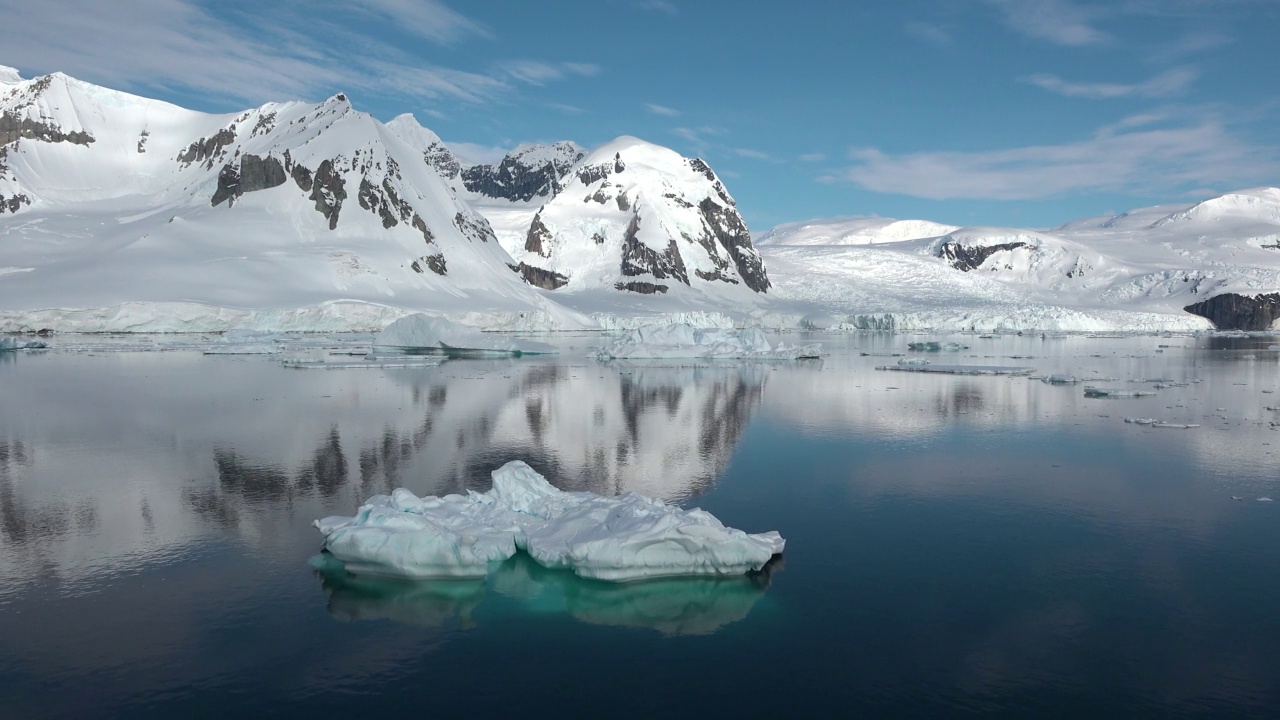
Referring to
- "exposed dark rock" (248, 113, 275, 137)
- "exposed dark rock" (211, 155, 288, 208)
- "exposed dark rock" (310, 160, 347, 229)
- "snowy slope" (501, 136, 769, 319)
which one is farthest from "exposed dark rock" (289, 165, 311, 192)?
"snowy slope" (501, 136, 769, 319)

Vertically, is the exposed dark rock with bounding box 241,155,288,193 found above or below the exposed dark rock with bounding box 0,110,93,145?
below

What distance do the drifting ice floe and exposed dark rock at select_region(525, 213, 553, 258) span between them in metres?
64.8

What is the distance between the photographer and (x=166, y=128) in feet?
319

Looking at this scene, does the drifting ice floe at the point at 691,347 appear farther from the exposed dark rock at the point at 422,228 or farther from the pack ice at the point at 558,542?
the exposed dark rock at the point at 422,228

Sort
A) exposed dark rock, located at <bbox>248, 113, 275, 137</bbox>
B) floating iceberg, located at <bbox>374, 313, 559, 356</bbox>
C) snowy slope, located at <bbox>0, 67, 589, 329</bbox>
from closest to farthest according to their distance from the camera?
floating iceberg, located at <bbox>374, 313, 559, 356</bbox>
snowy slope, located at <bbox>0, 67, 589, 329</bbox>
exposed dark rock, located at <bbox>248, 113, 275, 137</bbox>

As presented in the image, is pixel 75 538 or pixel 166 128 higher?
pixel 166 128

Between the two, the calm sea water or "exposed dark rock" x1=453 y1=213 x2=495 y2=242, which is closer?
the calm sea water

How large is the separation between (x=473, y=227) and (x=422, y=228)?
14344 millimetres

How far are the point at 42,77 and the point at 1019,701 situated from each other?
119087 millimetres

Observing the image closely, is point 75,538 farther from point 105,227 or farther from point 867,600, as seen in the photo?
point 105,227

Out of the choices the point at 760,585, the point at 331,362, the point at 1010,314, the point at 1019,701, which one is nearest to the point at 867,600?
the point at 760,585

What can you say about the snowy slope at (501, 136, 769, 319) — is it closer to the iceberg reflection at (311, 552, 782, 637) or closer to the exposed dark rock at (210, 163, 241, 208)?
the exposed dark rock at (210, 163, 241, 208)

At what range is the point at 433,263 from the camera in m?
73.4

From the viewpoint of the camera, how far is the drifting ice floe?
3916 cm
